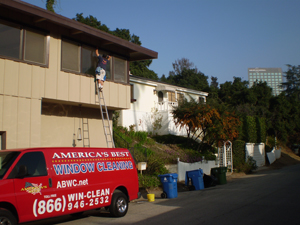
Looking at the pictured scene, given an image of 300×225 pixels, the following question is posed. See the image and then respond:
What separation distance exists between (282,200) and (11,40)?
36.6 feet

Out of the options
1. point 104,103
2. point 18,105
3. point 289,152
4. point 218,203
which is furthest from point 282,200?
point 289,152

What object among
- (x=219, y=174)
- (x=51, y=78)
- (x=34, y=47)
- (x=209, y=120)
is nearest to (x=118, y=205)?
(x=51, y=78)

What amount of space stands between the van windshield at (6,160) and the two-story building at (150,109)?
52.3 ft

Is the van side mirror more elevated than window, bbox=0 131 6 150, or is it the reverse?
window, bbox=0 131 6 150

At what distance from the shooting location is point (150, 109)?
2641 centimetres

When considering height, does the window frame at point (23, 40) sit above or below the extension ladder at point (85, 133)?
above

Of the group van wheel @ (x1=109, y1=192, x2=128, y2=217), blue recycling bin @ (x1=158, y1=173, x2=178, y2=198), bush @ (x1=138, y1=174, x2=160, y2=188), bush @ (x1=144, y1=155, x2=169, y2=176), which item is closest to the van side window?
van wheel @ (x1=109, y1=192, x2=128, y2=217)

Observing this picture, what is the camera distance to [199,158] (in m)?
20.2

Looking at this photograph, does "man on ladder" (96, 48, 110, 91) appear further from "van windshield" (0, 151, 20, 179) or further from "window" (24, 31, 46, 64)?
"van windshield" (0, 151, 20, 179)

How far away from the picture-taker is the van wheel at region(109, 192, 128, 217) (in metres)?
8.66

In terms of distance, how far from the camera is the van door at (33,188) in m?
6.55

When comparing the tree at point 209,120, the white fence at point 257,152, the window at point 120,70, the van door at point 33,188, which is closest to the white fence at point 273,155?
the white fence at point 257,152

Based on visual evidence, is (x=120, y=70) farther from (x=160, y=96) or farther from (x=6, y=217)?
(x=160, y=96)

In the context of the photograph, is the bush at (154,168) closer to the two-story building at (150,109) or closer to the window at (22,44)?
the window at (22,44)
